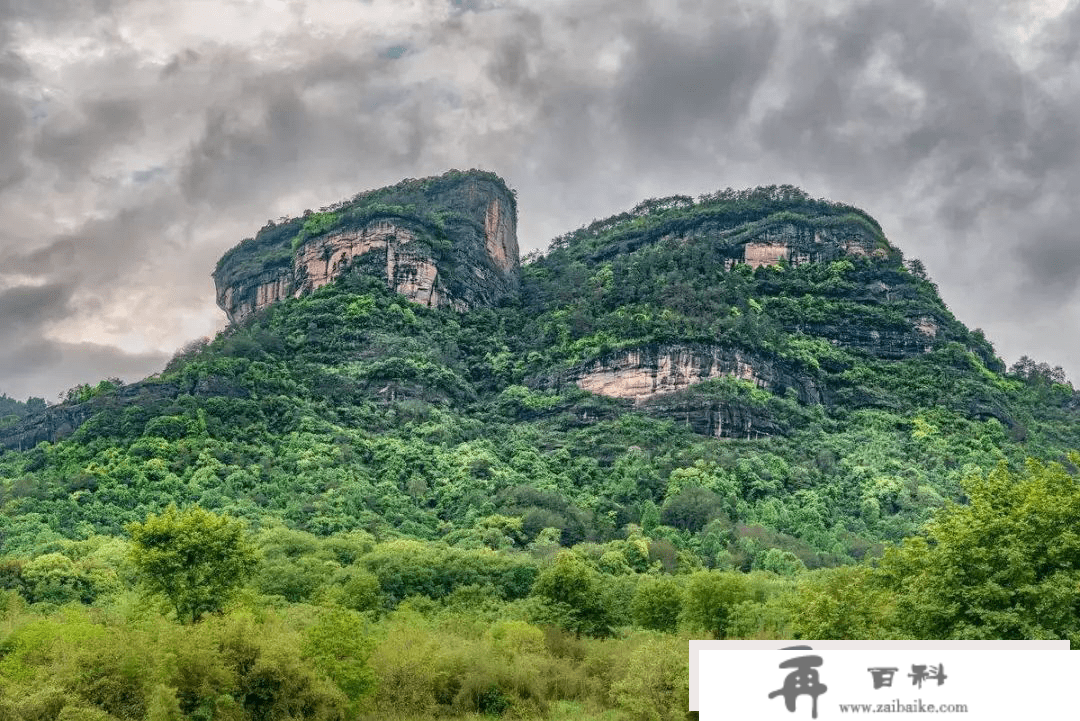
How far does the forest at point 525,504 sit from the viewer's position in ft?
134

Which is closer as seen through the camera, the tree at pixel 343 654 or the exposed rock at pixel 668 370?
the tree at pixel 343 654

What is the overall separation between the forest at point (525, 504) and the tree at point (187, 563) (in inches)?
7.9

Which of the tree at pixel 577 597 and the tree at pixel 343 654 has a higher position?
the tree at pixel 577 597

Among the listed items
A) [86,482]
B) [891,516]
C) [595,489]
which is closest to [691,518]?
[595,489]

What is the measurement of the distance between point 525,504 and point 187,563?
206ft

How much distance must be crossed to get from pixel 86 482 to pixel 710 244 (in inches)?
4956

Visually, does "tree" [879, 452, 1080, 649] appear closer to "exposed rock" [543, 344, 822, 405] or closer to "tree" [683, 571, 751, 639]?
"tree" [683, 571, 751, 639]

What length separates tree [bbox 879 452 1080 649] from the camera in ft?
102

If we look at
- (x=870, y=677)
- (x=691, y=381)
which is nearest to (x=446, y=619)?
(x=870, y=677)

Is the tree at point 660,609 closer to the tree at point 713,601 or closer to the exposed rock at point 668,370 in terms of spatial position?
the tree at point 713,601

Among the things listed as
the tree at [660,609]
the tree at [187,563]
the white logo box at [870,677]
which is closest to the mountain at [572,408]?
the tree at [660,609]

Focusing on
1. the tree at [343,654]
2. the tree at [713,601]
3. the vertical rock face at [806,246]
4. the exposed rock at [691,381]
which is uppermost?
the vertical rock face at [806,246]

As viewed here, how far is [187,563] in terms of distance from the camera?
54.9 meters

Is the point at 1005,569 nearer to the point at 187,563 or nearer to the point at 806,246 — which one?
the point at 187,563
